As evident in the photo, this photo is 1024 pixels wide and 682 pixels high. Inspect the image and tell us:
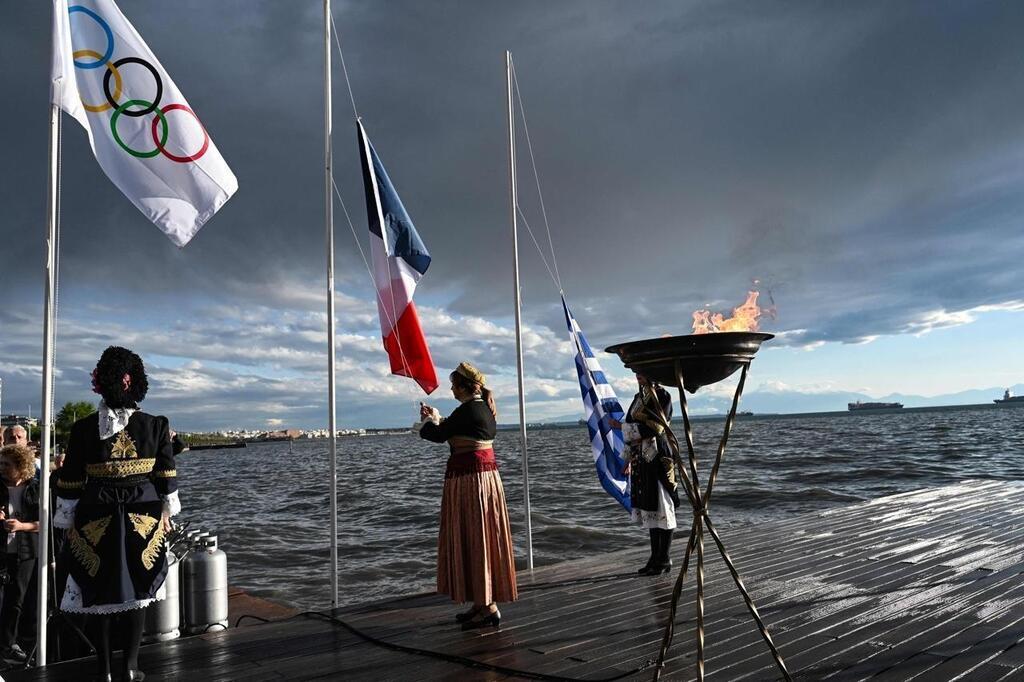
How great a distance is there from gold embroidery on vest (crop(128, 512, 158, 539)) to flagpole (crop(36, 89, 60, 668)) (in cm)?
82

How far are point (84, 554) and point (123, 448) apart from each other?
611 millimetres

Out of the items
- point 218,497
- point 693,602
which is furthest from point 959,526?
point 218,497

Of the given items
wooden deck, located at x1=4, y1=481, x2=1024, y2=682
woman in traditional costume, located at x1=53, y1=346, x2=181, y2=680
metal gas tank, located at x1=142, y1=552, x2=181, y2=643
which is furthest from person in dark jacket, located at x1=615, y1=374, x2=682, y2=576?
woman in traditional costume, located at x1=53, y1=346, x2=181, y2=680

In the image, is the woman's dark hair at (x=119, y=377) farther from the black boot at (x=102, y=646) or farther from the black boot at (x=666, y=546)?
the black boot at (x=666, y=546)

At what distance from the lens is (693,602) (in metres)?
5.59

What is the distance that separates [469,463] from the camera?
4949 mm

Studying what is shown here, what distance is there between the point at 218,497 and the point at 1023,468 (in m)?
32.4

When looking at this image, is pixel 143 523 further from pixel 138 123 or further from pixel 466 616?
pixel 138 123

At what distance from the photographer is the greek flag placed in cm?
760

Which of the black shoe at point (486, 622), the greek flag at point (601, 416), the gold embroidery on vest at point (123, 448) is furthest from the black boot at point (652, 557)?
the gold embroidery on vest at point (123, 448)

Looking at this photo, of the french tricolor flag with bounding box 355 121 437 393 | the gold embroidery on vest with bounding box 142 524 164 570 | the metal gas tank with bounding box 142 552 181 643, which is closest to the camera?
the gold embroidery on vest with bounding box 142 524 164 570

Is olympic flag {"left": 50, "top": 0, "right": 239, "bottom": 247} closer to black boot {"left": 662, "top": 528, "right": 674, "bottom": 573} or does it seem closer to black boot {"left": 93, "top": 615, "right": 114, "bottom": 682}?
black boot {"left": 93, "top": 615, "right": 114, "bottom": 682}

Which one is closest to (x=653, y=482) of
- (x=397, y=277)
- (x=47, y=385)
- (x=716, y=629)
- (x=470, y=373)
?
(x=716, y=629)

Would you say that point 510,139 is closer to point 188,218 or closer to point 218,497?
point 188,218
